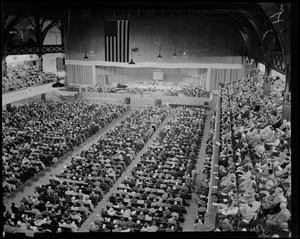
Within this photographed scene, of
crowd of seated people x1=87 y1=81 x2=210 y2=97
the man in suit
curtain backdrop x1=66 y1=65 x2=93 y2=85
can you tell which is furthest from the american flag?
the man in suit

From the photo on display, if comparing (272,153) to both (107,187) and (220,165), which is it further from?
(107,187)

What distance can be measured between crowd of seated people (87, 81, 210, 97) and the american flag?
Result: 3645mm

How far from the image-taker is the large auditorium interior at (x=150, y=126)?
11273 millimetres

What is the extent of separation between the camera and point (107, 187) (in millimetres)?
16656

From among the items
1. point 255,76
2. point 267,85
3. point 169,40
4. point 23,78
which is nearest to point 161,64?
point 169,40

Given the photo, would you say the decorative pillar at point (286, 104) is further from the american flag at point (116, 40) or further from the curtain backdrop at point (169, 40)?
the curtain backdrop at point (169, 40)

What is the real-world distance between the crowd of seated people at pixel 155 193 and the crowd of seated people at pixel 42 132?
5390 millimetres

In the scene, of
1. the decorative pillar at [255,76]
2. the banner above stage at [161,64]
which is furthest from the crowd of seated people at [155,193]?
the banner above stage at [161,64]

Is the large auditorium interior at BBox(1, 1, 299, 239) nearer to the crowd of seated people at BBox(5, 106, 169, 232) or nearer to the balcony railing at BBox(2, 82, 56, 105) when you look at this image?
the crowd of seated people at BBox(5, 106, 169, 232)

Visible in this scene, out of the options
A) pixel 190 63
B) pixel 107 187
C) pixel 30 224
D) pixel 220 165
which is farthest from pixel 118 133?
pixel 190 63

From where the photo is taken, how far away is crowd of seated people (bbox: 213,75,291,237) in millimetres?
9984

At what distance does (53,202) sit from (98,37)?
108 feet

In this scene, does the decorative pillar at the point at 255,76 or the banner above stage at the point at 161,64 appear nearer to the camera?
the decorative pillar at the point at 255,76

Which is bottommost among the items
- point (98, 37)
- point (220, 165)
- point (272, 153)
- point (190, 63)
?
point (220, 165)
